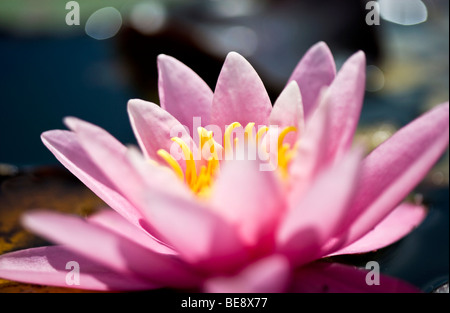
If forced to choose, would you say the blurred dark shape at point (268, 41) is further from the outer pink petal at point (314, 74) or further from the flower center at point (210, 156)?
the flower center at point (210, 156)

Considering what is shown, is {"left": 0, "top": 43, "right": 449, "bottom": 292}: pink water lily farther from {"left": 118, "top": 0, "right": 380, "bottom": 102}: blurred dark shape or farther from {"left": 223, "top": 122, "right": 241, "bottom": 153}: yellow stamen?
{"left": 118, "top": 0, "right": 380, "bottom": 102}: blurred dark shape

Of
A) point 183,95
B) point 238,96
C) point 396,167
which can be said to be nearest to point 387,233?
point 396,167

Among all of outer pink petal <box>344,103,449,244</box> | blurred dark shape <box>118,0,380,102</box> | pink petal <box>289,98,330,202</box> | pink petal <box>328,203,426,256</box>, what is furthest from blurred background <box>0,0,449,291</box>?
pink petal <box>289,98,330,202</box>

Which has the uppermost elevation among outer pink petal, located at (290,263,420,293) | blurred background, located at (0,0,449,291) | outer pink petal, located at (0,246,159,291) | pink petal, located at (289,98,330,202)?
blurred background, located at (0,0,449,291)

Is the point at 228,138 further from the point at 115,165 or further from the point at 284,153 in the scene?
the point at 115,165

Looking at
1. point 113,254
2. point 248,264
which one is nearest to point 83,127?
point 113,254

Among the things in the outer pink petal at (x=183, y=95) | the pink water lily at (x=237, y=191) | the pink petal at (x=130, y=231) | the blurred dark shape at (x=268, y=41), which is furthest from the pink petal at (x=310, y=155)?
the blurred dark shape at (x=268, y=41)
